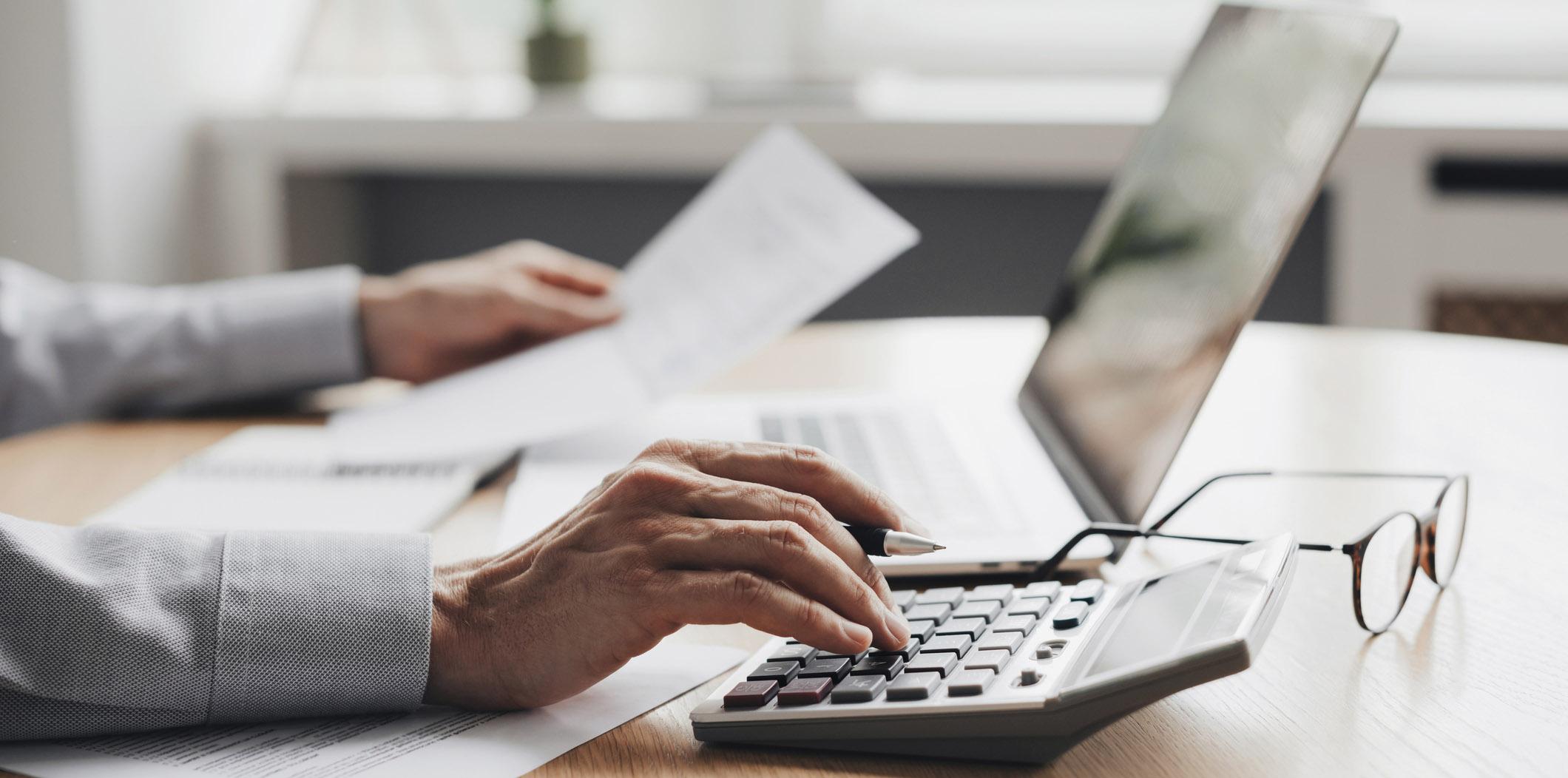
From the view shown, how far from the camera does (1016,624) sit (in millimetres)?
486

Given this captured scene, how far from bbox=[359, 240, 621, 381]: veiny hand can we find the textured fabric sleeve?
565 mm

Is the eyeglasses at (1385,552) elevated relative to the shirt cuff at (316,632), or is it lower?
elevated

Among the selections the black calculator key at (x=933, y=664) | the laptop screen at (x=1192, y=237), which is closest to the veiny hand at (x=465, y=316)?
the laptop screen at (x=1192, y=237)

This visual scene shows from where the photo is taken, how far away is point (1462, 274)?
5.65ft

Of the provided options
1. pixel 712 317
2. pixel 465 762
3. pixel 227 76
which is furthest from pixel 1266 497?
pixel 227 76

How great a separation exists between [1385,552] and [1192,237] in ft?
0.59

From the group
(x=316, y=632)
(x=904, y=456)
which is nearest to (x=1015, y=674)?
(x=316, y=632)

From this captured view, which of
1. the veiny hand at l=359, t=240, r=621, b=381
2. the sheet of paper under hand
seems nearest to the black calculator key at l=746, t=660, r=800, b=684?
the sheet of paper under hand

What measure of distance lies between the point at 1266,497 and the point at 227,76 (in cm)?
178

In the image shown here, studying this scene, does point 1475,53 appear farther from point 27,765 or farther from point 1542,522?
point 27,765

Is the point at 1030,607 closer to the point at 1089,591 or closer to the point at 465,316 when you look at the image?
the point at 1089,591

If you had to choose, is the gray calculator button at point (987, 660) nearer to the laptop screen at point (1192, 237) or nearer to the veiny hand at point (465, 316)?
the laptop screen at point (1192, 237)

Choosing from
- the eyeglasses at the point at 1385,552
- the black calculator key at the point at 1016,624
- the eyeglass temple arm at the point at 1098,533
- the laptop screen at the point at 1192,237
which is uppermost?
the laptop screen at the point at 1192,237

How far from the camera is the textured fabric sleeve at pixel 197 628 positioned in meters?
0.45
